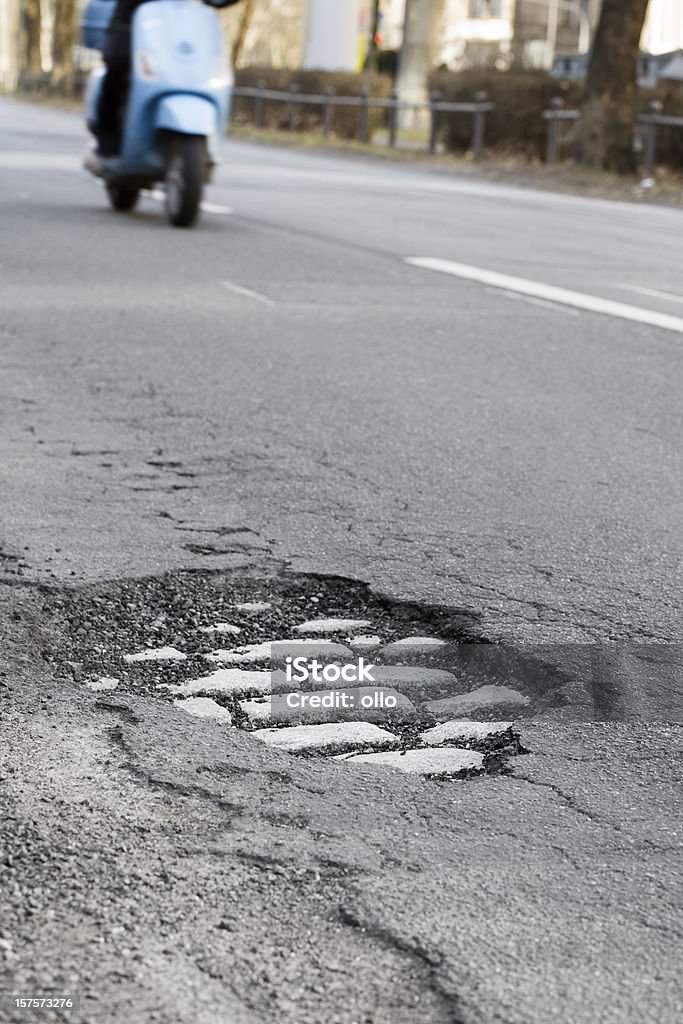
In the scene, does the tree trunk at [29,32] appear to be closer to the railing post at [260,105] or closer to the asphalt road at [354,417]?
the railing post at [260,105]

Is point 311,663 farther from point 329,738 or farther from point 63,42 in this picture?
point 63,42

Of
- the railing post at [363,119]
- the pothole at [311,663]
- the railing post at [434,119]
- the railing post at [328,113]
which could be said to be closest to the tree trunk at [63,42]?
the railing post at [328,113]

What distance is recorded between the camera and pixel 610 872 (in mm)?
2412

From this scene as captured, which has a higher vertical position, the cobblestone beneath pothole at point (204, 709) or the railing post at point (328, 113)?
the railing post at point (328, 113)

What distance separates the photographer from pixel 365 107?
Result: 3198cm

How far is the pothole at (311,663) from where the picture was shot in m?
2.89

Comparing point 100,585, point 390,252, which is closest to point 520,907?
point 100,585

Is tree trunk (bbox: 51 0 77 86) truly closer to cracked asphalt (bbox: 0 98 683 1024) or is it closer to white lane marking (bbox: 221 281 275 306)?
white lane marking (bbox: 221 281 275 306)

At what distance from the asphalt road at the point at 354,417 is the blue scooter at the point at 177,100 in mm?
413

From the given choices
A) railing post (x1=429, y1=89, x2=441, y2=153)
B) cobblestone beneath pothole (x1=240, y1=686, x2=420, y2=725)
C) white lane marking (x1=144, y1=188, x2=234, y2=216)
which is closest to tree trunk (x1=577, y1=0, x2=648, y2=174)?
railing post (x1=429, y1=89, x2=441, y2=153)

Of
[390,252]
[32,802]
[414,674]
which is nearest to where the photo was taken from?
[32,802]

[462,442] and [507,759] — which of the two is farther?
[462,442]

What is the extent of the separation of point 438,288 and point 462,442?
409 centimetres

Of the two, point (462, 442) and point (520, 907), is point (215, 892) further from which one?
point (462, 442)
